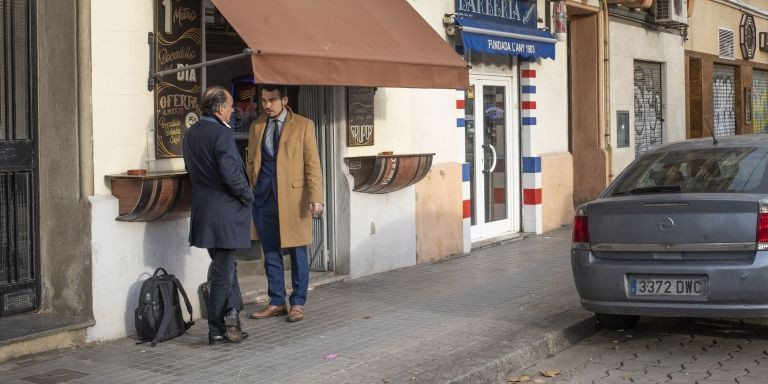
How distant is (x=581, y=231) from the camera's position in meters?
7.62

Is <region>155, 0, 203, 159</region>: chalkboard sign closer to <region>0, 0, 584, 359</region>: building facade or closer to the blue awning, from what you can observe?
<region>0, 0, 584, 359</region>: building facade

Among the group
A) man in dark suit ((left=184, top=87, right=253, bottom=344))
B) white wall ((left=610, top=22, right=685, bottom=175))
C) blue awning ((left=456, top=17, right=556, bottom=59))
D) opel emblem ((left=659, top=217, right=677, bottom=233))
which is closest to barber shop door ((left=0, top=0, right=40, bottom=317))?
man in dark suit ((left=184, top=87, right=253, bottom=344))

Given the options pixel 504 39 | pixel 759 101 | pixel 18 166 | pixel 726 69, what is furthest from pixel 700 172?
pixel 759 101

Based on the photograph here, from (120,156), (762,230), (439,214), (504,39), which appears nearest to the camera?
(762,230)

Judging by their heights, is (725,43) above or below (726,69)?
above

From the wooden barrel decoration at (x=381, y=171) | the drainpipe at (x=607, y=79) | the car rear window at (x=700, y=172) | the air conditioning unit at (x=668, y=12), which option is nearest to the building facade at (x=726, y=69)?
the air conditioning unit at (x=668, y=12)

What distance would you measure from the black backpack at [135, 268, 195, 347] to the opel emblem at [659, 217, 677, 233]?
3379mm

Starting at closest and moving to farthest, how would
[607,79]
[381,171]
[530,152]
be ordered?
[381,171], [530,152], [607,79]

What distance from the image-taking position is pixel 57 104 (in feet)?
24.6

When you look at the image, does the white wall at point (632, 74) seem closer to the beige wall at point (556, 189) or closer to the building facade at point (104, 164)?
the beige wall at point (556, 189)

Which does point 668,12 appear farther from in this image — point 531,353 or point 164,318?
point 164,318

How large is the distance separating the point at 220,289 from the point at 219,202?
2.01 ft

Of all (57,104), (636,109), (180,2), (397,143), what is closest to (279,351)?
(57,104)

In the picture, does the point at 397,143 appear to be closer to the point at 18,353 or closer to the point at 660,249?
the point at 660,249
